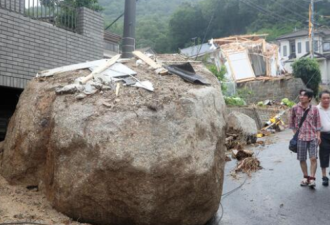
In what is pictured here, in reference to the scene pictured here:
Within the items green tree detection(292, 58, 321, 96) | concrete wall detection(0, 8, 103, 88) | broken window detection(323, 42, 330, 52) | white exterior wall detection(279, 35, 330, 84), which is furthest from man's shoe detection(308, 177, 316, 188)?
broken window detection(323, 42, 330, 52)

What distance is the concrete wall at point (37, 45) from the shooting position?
24.1 feet

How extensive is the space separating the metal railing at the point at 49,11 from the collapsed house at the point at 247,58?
57.2 feet

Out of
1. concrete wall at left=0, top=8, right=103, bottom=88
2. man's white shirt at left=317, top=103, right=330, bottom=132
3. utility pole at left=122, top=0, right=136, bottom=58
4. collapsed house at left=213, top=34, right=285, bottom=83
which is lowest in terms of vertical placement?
man's white shirt at left=317, top=103, right=330, bottom=132

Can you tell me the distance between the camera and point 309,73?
2605 centimetres

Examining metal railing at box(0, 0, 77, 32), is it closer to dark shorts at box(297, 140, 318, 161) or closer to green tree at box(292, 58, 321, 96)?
dark shorts at box(297, 140, 318, 161)

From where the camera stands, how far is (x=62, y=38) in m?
8.60

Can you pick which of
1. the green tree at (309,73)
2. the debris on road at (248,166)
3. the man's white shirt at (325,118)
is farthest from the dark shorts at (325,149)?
the green tree at (309,73)

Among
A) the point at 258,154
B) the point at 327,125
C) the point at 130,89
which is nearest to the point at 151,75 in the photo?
the point at 130,89

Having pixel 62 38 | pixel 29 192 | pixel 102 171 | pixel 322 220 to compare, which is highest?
pixel 62 38

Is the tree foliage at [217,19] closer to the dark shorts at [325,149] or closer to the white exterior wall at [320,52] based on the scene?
the white exterior wall at [320,52]

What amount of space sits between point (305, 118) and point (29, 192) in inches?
165

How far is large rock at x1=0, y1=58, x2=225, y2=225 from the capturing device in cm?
441

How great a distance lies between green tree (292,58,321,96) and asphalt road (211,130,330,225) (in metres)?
19.0

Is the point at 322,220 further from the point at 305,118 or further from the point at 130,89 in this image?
the point at 130,89
